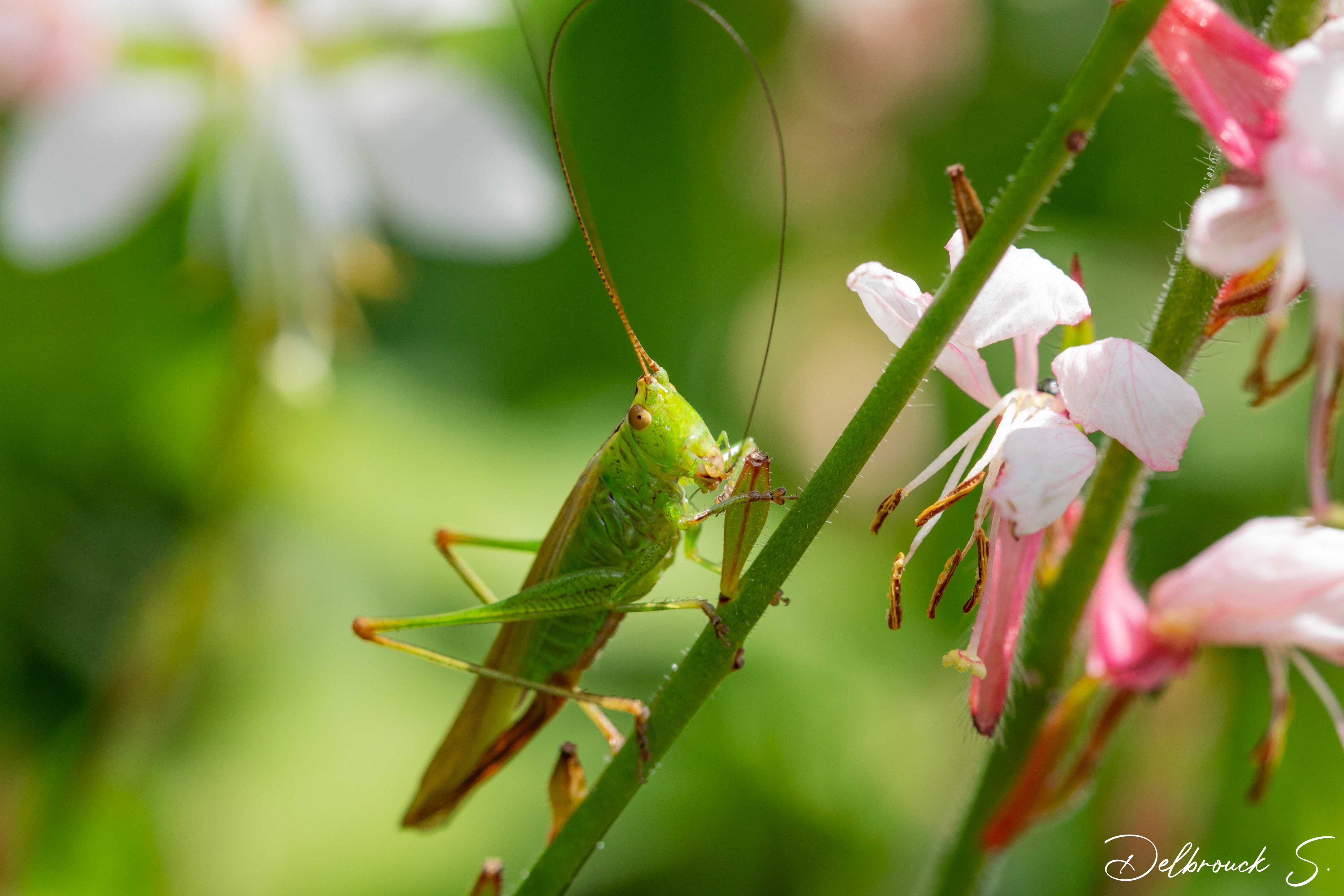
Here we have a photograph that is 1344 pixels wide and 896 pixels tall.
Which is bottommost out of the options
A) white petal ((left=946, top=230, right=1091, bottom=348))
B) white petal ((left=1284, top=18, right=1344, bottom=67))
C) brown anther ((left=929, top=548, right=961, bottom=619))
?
brown anther ((left=929, top=548, right=961, bottom=619))

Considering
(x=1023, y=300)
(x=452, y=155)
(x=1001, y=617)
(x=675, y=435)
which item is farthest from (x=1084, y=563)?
(x=452, y=155)

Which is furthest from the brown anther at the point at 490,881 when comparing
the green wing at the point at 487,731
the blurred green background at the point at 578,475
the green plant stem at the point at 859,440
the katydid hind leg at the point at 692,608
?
the blurred green background at the point at 578,475

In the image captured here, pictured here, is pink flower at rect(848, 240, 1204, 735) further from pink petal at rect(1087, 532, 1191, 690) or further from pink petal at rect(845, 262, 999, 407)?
pink petal at rect(1087, 532, 1191, 690)

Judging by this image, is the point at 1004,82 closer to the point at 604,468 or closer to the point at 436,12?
the point at 436,12

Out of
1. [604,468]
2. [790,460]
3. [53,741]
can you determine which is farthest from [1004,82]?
[53,741]

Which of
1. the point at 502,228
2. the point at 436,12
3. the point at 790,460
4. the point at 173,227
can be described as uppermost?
the point at 436,12

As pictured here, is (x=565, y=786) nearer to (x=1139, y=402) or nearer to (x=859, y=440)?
(x=859, y=440)

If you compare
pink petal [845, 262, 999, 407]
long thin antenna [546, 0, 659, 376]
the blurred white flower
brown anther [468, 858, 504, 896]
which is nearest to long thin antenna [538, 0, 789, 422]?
long thin antenna [546, 0, 659, 376]
